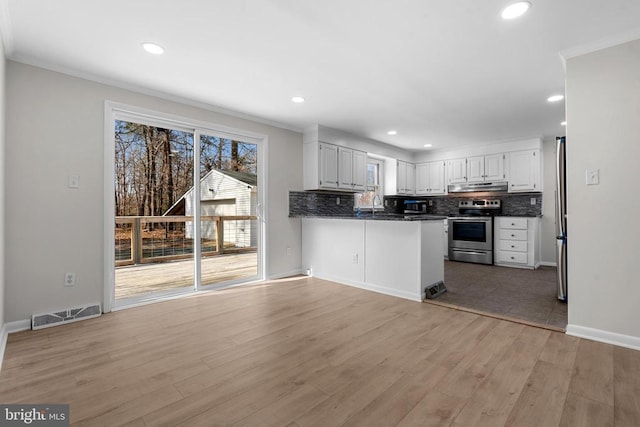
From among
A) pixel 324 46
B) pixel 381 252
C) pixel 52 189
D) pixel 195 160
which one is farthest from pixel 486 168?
pixel 52 189

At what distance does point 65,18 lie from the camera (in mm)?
2109

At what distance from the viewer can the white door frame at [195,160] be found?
3100 mm

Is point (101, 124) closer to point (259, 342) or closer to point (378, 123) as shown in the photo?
point (259, 342)

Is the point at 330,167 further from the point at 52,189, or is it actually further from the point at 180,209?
the point at 52,189

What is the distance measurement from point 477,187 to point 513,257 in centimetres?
147

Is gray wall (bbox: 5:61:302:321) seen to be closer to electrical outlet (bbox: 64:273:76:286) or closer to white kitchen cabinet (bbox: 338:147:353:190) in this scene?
electrical outlet (bbox: 64:273:76:286)

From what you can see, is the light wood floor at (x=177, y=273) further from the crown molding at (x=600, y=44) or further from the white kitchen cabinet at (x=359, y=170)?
the crown molding at (x=600, y=44)

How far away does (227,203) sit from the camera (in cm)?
420

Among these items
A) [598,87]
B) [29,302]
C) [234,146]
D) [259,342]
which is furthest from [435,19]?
[29,302]

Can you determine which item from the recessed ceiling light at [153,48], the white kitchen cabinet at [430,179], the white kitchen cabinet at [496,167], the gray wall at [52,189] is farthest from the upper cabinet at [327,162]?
the white kitchen cabinet at [496,167]

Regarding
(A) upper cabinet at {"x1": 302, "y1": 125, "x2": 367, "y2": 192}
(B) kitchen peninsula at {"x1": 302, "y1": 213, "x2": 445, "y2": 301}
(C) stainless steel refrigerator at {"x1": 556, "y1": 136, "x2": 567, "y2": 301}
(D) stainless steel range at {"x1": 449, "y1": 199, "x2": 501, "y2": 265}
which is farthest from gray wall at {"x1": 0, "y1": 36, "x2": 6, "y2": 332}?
(D) stainless steel range at {"x1": 449, "y1": 199, "x2": 501, "y2": 265}

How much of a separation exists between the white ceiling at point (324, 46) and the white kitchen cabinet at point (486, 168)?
6.56ft

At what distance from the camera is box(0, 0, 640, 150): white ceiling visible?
2.02 metres

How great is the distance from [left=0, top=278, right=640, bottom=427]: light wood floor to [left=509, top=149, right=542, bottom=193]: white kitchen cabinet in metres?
3.73
